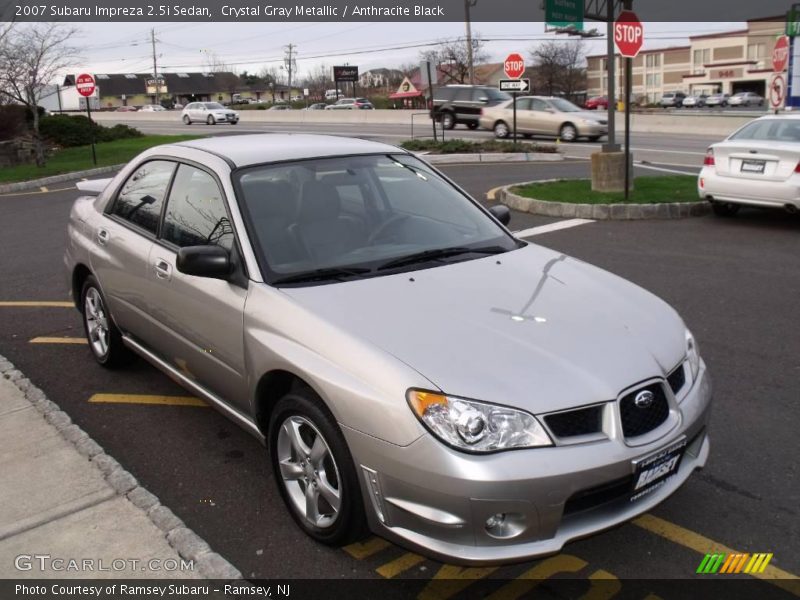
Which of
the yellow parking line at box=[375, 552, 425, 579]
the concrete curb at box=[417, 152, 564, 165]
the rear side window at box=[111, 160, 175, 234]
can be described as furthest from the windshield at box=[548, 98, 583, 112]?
the yellow parking line at box=[375, 552, 425, 579]

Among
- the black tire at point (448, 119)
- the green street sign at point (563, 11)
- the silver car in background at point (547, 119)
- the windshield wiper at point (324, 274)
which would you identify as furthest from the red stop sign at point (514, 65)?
the windshield wiper at point (324, 274)

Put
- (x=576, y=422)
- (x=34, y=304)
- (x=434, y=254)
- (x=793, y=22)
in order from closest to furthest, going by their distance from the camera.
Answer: (x=576, y=422), (x=434, y=254), (x=34, y=304), (x=793, y=22)

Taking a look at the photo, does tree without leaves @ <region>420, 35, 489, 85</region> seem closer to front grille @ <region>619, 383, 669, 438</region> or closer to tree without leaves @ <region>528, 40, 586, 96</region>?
tree without leaves @ <region>528, 40, 586, 96</region>

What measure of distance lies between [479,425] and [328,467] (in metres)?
0.79

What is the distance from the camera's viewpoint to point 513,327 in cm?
330

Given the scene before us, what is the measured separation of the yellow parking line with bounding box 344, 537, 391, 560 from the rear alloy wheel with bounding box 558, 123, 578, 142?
2582 cm

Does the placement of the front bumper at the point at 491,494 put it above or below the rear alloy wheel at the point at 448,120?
below

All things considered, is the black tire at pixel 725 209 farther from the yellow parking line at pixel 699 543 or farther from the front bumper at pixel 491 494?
the front bumper at pixel 491 494

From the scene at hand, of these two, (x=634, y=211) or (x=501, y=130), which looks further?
(x=501, y=130)

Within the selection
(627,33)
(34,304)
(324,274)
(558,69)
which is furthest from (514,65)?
(558,69)

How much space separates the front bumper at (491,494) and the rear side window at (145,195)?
2.49 metres

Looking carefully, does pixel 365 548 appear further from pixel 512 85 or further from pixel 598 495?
pixel 512 85

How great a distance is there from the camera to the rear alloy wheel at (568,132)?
1089 inches

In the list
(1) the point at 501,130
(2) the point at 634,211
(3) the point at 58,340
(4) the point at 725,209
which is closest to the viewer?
(3) the point at 58,340
